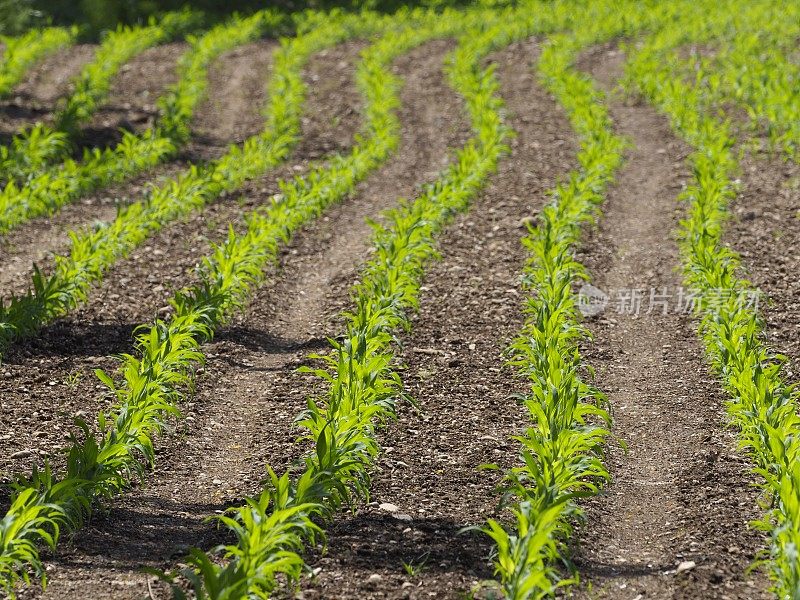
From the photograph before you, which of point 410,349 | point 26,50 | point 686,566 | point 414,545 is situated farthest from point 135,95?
point 686,566

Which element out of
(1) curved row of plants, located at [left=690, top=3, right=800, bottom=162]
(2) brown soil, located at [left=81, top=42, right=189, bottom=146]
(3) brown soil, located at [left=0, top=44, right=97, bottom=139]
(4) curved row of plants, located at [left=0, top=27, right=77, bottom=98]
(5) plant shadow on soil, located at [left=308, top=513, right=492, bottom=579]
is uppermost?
(5) plant shadow on soil, located at [left=308, top=513, right=492, bottom=579]

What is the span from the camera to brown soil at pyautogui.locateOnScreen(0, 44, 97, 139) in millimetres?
17859

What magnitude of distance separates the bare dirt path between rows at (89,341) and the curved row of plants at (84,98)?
260 centimetres

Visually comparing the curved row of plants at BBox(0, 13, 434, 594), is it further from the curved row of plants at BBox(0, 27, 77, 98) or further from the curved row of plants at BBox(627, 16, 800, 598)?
the curved row of plants at BBox(0, 27, 77, 98)

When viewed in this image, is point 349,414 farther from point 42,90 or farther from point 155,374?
point 42,90

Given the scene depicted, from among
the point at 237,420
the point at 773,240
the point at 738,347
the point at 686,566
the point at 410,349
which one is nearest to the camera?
the point at 686,566

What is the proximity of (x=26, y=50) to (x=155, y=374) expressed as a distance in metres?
16.8

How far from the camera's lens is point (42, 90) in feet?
66.2

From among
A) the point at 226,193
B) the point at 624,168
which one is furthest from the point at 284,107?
the point at 624,168

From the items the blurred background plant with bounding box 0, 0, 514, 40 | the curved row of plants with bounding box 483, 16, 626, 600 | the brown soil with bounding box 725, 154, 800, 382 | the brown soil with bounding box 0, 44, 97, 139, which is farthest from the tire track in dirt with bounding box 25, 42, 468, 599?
the blurred background plant with bounding box 0, 0, 514, 40

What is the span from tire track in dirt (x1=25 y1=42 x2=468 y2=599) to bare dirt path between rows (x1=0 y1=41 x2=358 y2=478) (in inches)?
30.8

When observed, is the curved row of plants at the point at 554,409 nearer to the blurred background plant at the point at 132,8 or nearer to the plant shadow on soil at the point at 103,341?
the plant shadow on soil at the point at 103,341

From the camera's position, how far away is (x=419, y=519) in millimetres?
6383

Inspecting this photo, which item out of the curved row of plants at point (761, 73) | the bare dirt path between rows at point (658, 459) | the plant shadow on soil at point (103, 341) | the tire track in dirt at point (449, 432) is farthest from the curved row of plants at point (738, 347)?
the plant shadow on soil at point (103, 341)
